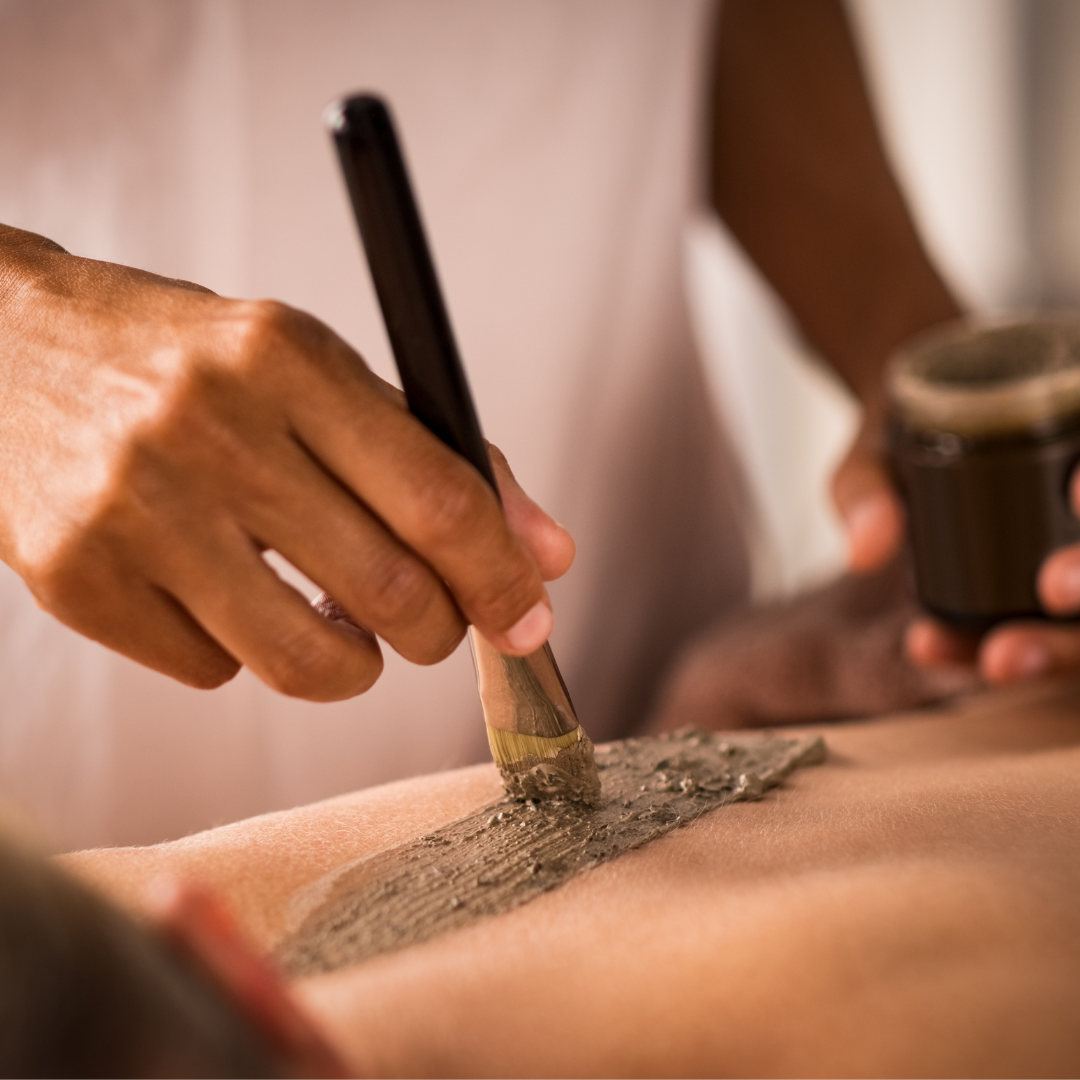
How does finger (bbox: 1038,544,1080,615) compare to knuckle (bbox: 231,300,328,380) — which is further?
finger (bbox: 1038,544,1080,615)

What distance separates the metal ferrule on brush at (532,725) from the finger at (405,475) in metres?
0.05

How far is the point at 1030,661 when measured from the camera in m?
0.68

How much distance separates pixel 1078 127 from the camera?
7.60ft

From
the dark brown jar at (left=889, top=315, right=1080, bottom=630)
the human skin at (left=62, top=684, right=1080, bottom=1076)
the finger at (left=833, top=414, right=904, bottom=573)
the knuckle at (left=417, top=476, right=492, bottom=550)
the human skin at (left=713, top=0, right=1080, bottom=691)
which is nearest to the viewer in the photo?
the human skin at (left=62, top=684, right=1080, bottom=1076)

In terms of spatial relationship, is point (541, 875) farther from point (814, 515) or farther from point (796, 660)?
point (814, 515)

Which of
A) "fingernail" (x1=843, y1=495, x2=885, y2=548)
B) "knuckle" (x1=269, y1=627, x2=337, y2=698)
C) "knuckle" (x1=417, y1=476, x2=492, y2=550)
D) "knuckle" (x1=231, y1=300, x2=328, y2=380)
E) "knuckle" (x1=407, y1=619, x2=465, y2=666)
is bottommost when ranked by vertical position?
"fingernail" (x1=843, y1=495, x2=885, y2=548)

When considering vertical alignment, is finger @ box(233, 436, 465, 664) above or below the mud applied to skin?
above

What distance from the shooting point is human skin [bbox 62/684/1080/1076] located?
0.25m

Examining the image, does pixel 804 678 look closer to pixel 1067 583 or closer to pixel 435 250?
pixel 1067 583

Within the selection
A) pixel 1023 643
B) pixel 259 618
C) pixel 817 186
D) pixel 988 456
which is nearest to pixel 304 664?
pixel 259 618

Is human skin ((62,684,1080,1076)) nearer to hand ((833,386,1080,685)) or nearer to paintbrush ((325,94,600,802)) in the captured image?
paintbrush ((325,94,600,802))

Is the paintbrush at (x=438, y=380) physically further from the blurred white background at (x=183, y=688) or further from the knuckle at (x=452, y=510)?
the blurred white background at (x=183, y=688)

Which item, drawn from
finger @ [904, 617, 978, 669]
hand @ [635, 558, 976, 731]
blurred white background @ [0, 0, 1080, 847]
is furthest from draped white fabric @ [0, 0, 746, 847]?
finger @ [904, 617, 978, 669]

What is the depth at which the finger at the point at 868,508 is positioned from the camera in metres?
0.79
